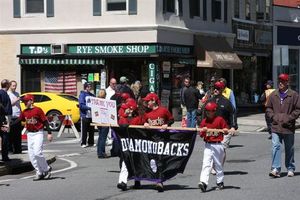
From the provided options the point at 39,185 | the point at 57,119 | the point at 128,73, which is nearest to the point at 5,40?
the point at 128,73

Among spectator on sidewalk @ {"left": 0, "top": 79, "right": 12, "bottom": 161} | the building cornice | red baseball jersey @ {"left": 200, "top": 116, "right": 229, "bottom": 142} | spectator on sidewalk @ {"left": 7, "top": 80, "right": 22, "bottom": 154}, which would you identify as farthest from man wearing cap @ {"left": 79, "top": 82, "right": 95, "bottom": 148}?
the building cornice

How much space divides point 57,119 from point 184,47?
892 centimetres

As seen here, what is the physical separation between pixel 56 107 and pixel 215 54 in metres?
10.5

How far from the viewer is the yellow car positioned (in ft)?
85.0

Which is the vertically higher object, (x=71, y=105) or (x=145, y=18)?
(x=145, y=18)

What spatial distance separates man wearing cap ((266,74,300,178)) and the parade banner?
1.99 meters

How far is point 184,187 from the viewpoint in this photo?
38.4ft

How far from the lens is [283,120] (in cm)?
1247

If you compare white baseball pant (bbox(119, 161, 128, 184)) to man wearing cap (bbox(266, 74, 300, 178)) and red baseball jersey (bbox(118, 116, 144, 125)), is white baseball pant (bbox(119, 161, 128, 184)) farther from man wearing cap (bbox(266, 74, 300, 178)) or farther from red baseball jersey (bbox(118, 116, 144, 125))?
man wearing cap (bbox(266, 74, 300, 178))

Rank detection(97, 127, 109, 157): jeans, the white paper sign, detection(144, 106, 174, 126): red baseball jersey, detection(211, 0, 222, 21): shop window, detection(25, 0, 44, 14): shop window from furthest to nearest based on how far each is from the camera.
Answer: detection(211, 0, 222, 21): shop window → detection(25, 0, 44, 14): shop window → detection(97, 127, 109, 157): jeans → the white paper sign → detection(144, 106, 174, 126): red baseball jersey

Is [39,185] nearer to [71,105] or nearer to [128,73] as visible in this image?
[71,105]

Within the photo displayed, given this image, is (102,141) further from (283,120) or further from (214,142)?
(214,142)

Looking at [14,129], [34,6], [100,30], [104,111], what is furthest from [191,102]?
[34,6]

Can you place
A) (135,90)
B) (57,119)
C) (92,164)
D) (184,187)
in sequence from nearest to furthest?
(184,187) → (92,164) → (135,90) → (57,119)
